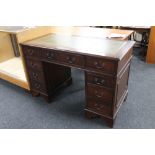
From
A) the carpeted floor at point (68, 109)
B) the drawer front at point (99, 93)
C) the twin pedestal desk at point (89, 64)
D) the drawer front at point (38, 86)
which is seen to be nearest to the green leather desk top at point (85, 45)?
the twin pedestal desk at point (89, 64)

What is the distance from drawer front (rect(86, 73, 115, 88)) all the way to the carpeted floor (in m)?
0.47

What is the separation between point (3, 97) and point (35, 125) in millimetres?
744

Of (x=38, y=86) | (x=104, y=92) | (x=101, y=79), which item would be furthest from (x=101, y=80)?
(x=38, y=86)

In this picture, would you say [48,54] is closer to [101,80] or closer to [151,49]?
[101,80]

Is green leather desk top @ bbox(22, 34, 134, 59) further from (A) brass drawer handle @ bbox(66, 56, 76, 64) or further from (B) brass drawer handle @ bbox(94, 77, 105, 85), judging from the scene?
(B) brass drawer handle @ bbox(94, 77, 105, 85)

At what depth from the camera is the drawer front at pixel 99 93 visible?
147 centimetres

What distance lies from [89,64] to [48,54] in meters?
0.45

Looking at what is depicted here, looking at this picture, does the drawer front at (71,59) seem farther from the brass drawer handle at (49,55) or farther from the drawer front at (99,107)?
the drawer front at (99,107)

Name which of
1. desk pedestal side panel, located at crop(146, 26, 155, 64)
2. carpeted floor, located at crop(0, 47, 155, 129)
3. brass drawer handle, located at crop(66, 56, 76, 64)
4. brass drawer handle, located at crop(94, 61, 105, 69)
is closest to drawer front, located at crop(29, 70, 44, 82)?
carpeted floor, located at crop(0, 47, 155, 129)

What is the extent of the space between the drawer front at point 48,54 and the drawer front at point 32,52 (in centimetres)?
6

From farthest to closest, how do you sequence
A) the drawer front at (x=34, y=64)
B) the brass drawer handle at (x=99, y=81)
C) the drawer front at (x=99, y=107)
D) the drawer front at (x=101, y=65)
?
the drawer front at (x=34, y=64), the drawer front at (x=99, y=107), the brass drawer handle at (x=99, y=81), the drawer front at (x=101, y=65)

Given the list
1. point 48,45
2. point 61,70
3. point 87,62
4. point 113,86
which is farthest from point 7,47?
point 113,86

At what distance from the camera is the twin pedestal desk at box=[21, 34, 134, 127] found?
4.54 feet

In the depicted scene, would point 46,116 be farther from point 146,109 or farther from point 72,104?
point 146,109
